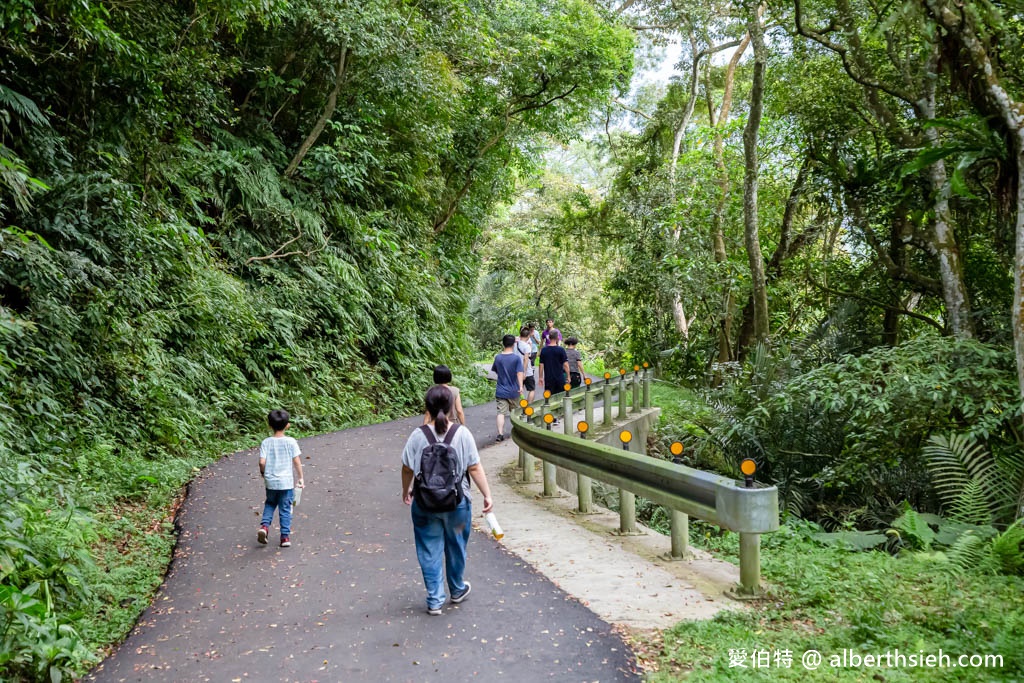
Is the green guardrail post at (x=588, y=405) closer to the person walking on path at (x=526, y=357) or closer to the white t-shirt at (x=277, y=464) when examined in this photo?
the person walking on path at (x=526, y=357)

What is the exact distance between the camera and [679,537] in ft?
23.0

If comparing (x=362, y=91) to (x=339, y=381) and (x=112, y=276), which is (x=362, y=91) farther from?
(x=112, y=276)

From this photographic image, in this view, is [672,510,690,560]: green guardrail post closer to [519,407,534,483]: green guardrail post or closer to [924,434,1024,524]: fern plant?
[924,434,1024,524]: fern plant

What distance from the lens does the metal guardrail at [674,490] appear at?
5.85m

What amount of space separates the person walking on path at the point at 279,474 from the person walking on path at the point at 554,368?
6.85m

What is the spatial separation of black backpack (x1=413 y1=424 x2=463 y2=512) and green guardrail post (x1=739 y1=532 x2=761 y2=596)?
7.48 ft

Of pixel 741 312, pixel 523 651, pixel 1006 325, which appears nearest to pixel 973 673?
pixel 523 651

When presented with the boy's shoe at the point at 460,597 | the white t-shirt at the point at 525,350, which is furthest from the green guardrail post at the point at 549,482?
the white t-shirt at the point at 525,350

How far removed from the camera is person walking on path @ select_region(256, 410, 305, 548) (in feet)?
24.8

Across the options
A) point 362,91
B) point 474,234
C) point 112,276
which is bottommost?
point 112,276

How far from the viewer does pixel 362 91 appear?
747 inches

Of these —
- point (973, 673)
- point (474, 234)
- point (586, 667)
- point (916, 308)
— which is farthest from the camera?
point (474, 234)

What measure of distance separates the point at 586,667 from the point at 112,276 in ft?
29.8

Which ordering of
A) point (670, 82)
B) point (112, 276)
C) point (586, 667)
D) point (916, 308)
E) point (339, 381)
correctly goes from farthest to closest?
point (670, 82) < point (339, 381) < point (916, 308) < point (112, 276) < point (586, 667)
